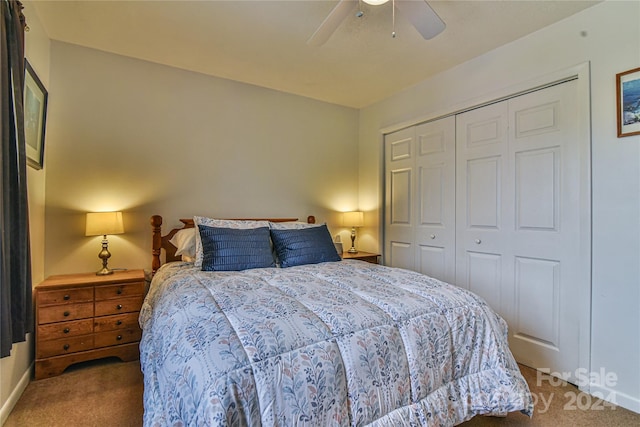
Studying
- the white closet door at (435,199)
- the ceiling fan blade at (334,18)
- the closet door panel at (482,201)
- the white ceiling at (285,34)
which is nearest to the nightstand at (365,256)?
the white closet door at (435,199)

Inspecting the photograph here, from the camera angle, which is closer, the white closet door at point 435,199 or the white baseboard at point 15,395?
the white baseboard at point 15,395

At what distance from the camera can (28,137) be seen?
6.63 feet

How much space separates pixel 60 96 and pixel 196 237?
1.58m

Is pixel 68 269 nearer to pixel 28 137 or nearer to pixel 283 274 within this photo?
pixel 28 137

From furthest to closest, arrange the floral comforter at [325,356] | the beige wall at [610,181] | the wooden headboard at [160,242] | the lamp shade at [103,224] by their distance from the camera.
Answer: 1. the wooden headboard at [160,242]
2. the lamp shade at [103,224]
3. the beige wall at [610,181]
4. the floral comforter at [325,356]

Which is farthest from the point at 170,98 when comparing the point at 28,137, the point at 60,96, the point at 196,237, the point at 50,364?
the point at 50,364

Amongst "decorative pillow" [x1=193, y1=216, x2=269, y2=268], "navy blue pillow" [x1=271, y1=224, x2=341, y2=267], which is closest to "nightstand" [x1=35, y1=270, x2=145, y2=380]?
"decorative pillow" [x1=193, y1=216, x2=269, y2=268]

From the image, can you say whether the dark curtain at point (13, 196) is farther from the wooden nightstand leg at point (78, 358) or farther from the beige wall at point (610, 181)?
the beige wall at point (610, 181)

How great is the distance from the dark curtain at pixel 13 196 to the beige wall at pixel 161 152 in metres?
1.04

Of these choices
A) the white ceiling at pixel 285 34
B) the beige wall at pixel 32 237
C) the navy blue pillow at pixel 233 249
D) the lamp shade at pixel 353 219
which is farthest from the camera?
the lamp shade at pixel 353 219

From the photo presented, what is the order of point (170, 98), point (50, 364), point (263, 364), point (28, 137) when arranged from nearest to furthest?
1. point (263, 364)
2. point (28, 137)
3. point (50, 364)
4. point (170, 98)

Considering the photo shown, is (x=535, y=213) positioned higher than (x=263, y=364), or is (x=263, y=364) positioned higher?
(x=535, y=213)

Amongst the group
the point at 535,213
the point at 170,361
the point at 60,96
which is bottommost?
the point at 170,361

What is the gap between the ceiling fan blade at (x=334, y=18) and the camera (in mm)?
1702
